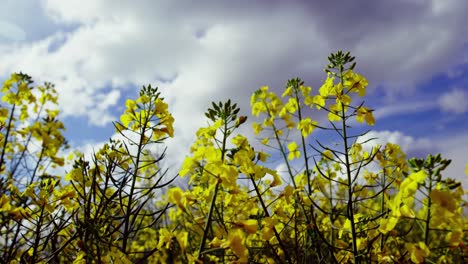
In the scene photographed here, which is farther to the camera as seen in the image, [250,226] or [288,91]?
[288,91]

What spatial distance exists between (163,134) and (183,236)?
3.49 ft

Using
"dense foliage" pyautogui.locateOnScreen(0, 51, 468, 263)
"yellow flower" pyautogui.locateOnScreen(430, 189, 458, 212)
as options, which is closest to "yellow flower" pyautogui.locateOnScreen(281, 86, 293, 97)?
"dense foliage" pyautogui.locateOnScreen(0, 51, 468, 263)

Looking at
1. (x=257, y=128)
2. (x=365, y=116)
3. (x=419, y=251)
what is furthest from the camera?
(x=257, y=128)

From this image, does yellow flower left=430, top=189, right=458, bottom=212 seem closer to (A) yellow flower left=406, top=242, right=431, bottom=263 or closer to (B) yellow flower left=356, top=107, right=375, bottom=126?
(A) yellow flower left=406, top=242, right=431, bottom=263

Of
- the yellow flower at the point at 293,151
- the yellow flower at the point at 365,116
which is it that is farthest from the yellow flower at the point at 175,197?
the yellow flower at the point at 293,151

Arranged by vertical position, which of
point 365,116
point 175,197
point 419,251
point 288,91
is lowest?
point 419,251

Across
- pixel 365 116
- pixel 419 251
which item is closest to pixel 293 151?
pixel 365 116

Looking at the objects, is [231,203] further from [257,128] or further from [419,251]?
[257,128]

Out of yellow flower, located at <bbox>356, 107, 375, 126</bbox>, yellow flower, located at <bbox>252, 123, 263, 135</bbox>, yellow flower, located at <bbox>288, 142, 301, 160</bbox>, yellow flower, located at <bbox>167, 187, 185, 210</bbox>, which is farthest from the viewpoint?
yellow flower, located at <bbox>252, 123, 263, 135</bbox>

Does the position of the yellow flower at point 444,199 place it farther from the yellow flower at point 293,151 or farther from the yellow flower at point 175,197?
the yellow flower at point 293,151

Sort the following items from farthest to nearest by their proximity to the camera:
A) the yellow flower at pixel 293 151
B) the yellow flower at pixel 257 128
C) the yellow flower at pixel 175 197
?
the yellow flower at pixel 257 128 → the yellow flower at pixel 293 151 → the yellow flower at pixel 175 197

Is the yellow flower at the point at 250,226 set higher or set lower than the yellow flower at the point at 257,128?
lower

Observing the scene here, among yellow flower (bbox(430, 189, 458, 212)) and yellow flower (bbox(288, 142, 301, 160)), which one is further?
yellow flower (bbox(288, 142, 301, 160))

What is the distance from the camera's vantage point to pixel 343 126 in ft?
8.47
